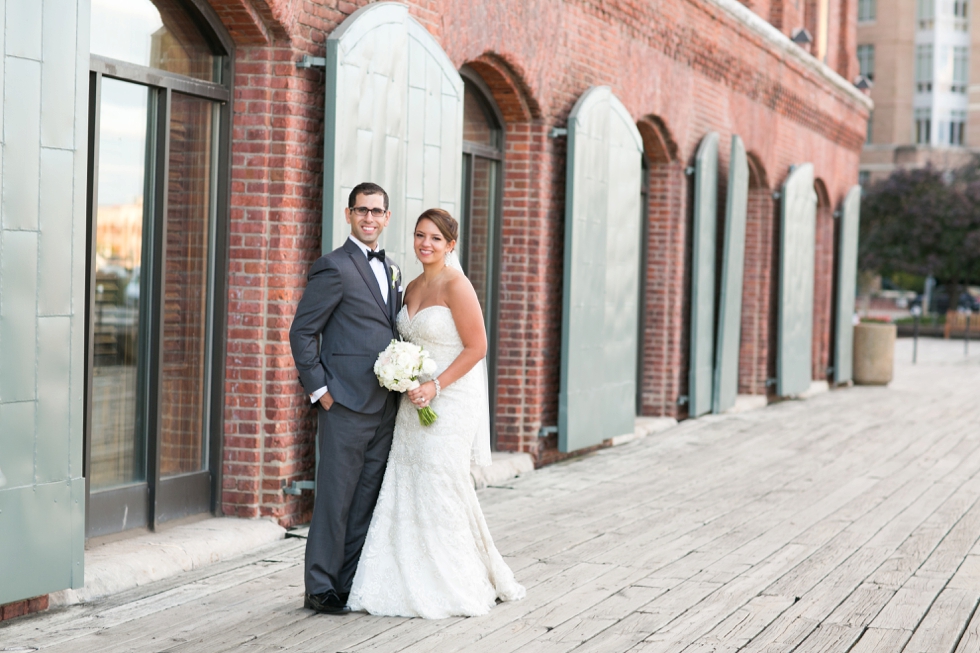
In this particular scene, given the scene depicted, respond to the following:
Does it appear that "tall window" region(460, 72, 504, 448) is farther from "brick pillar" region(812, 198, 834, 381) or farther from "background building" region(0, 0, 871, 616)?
"brick pillar" region(812, 198, 834, 381)

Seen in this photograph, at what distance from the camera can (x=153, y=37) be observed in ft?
20.4

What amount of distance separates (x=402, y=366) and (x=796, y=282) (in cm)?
1224

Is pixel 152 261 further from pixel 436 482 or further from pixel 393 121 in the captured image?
pixel 436 482

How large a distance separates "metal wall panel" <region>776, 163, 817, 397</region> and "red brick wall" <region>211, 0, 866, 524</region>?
0.25 meters

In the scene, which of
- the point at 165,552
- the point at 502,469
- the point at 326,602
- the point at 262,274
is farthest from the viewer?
the point at 502,469

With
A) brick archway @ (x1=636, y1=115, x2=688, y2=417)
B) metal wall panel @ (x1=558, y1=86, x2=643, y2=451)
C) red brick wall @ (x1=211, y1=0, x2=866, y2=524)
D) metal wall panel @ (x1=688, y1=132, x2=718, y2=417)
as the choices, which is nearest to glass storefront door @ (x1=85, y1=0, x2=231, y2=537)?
red brick wall @ (x1=211, y1=0, x2=866, y2=524)

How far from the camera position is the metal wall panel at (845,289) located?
62.0 ft

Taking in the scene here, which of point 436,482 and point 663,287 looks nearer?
point 436,482

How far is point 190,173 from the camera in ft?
21.5

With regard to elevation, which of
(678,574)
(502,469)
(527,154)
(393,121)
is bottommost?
(678,574)

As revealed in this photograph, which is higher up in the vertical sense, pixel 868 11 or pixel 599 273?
pixel 868 11

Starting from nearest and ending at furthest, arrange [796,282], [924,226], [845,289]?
[796,282] < [845,289] < [924,226]

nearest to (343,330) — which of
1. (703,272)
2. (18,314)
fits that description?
(18,314)

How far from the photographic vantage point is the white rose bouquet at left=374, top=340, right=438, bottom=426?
203 inches
